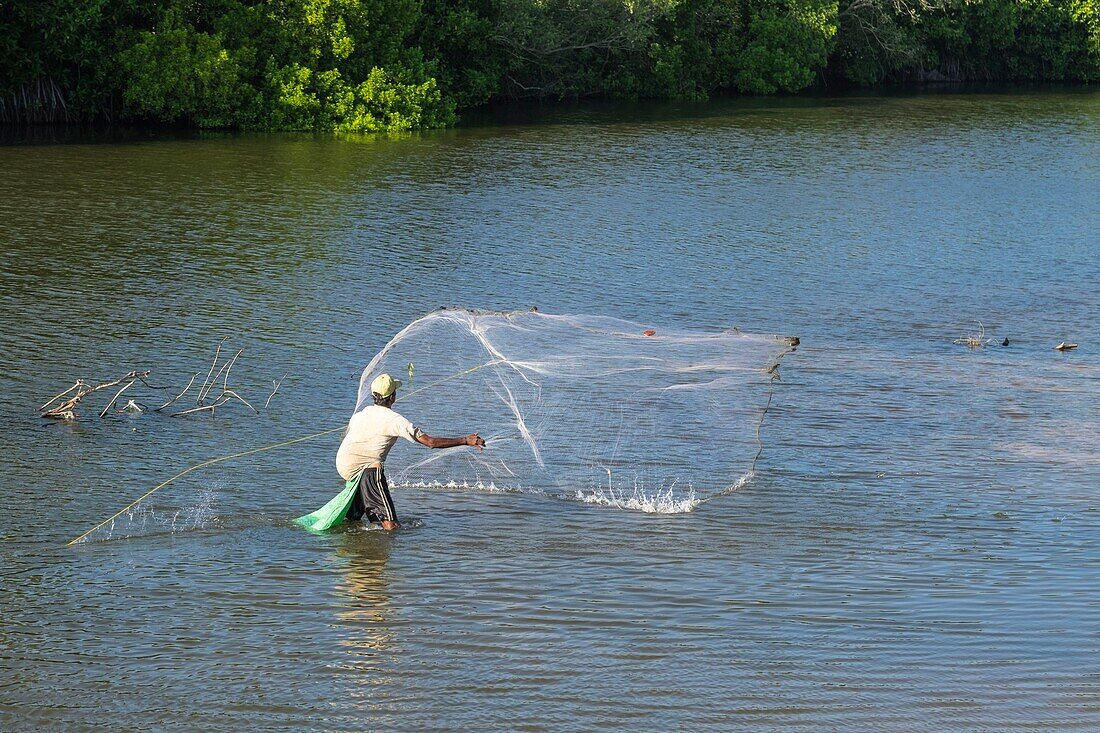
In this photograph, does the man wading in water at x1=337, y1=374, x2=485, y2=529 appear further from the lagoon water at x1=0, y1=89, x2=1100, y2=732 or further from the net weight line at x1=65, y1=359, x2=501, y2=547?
the net weight line at x1=65, y1=359, x2=501, y2=547

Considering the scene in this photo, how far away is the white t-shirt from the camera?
824 cm

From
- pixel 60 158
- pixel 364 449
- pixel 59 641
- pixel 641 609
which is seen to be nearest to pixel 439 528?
pixel 364 449

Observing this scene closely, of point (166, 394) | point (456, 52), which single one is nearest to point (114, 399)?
point (166, 394)

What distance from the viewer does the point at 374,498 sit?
827 centimetres

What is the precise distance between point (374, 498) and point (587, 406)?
266 centimetres

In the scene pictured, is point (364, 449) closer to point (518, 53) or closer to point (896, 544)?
point (896, 544)

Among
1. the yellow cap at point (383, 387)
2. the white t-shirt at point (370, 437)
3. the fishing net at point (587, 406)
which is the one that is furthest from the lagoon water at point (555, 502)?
the yellow cap at point (383, 387)

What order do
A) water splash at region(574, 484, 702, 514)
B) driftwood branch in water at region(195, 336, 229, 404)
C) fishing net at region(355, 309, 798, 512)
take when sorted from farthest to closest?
driftwood branch in water at region(195, 336, 229, 404)
fishing net at region(355, 309, 798, 512)
water splash at region(574, 484, 702, 514)

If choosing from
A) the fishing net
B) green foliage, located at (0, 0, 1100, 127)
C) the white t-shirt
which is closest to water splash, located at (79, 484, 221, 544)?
the white t-shirt

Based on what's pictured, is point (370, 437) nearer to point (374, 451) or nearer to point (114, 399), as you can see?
point (374, 451)

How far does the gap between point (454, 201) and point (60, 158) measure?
27.9ft

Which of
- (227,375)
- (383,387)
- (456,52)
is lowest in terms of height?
(227,375)

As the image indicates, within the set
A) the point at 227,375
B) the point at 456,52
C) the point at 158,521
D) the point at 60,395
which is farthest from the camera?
the point at 456,52

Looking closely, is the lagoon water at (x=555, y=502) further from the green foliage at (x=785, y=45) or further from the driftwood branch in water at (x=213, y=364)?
the green foliage at (x=785, y=45)
